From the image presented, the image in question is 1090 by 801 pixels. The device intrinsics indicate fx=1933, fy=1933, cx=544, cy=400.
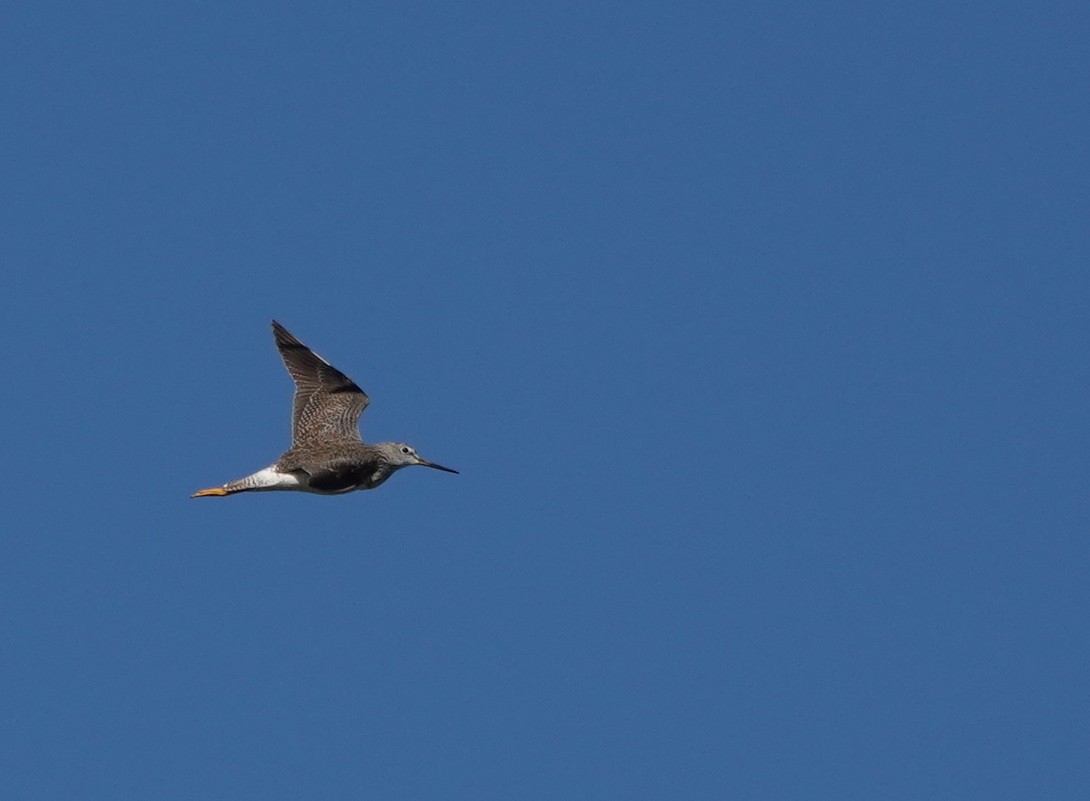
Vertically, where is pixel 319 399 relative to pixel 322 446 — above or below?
above

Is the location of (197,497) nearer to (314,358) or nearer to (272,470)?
(272,470)

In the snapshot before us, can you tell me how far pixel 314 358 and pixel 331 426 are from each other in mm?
1487

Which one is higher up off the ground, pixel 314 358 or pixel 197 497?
pixel 314 358

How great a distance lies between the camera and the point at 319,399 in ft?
108

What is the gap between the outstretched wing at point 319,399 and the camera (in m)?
32.4

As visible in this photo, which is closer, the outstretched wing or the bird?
the bird

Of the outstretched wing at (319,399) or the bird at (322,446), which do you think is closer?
the bird at (322,446)

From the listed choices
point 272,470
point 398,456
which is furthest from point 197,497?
point 398,456

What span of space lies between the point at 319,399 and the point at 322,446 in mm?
1603

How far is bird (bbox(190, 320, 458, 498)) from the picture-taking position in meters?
30.4

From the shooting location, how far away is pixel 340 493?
30.9m

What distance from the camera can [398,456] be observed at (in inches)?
1232

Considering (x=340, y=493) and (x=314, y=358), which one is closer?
(x=340, y=493)

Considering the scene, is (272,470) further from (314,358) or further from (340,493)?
(314,358)
